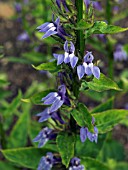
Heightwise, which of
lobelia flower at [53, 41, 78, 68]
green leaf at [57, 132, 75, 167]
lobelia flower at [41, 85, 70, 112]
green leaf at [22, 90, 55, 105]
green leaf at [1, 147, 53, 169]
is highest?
lobelia flower at [53, 41, 78, 68]

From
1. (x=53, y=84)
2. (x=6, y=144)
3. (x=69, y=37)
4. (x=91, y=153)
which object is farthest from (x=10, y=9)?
(x=69, y=37)

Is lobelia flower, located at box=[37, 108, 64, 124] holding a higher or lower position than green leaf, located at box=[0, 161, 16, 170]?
higher

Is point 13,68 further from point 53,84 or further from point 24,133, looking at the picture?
point 24,133

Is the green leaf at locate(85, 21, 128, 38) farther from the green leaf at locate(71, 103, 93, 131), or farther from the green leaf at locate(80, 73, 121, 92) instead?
the green leaf at locate(71, 103, 93, 131)

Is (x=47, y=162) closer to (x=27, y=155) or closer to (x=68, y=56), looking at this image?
(x=27, y=155)

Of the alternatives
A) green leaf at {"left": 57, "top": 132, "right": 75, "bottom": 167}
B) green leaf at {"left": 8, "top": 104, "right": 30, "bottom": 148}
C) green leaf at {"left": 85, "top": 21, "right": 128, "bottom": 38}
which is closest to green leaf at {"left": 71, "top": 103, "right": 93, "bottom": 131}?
green leaf at {"left": 57, "top": 132, "right": 75, "bottom": 167}

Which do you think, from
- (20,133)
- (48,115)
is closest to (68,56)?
(48,115)
